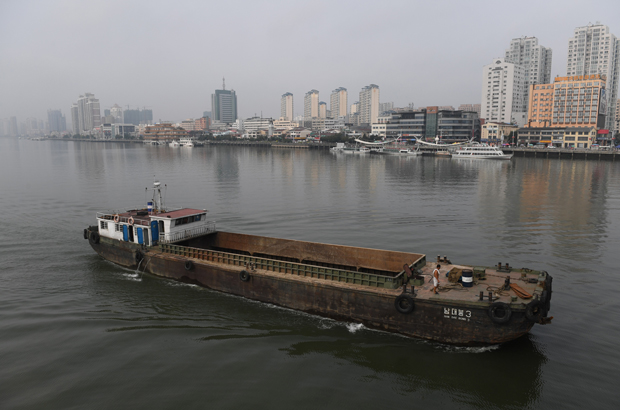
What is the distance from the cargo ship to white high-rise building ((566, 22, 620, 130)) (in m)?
210

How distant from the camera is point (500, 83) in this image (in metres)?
176

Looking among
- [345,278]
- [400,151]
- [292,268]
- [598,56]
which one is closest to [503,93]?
[598,56]

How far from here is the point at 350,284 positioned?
599 inches

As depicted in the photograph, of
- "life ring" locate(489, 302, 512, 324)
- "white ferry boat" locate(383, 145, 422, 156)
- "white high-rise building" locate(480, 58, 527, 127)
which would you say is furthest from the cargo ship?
"white high-rise building" locate(480, 58, 527, 127)

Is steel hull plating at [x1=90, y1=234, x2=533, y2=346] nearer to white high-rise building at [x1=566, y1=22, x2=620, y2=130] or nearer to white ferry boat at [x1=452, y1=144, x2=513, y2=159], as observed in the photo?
white ferry boat at [x1=452, y1=144, x2=513, y2=159]

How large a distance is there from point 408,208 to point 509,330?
83.1ft

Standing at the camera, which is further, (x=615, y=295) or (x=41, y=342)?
(x=615, y=295)

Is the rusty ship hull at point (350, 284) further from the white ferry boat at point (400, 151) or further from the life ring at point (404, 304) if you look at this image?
the white ferry boat at point (400, 151)

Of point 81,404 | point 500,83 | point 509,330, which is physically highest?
point 500,83

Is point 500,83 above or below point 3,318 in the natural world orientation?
above

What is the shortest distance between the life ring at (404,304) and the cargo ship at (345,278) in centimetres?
3

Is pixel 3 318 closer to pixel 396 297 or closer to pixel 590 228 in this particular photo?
pixel 396 297

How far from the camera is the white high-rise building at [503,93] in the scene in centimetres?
17512

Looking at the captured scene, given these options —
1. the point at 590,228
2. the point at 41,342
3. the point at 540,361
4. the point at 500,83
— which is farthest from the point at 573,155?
the point at 41,342
